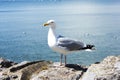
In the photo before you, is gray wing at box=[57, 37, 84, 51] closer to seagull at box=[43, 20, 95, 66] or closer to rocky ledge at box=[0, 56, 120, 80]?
seagull at box=[43, 20, 95, 66]

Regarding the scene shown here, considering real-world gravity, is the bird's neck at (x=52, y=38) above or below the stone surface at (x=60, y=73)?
above

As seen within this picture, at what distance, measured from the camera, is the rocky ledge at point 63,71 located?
30.3ft

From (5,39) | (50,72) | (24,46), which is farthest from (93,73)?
(5,39)

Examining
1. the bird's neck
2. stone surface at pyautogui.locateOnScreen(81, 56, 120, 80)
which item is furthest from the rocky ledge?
the bird's neck

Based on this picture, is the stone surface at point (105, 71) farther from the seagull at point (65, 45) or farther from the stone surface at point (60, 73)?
the seagull at point (65, 45)

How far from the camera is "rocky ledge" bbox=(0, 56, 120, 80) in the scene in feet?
30.3

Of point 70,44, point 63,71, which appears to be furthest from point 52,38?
point 63,71

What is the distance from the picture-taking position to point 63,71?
10312 mm

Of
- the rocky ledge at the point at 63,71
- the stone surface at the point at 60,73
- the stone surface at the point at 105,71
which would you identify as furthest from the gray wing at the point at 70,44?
the stone surface at the point at 105,71

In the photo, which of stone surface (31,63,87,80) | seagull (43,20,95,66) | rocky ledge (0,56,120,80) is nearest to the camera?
rocky ledge (0,56,120,80)

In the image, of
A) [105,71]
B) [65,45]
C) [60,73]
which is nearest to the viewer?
[105,71]

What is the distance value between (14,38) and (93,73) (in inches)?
1902

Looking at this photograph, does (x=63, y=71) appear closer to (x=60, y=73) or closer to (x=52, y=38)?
(x=60, y=73)

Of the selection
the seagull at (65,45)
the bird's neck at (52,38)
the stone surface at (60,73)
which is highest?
the bird's neck at (52,38)
